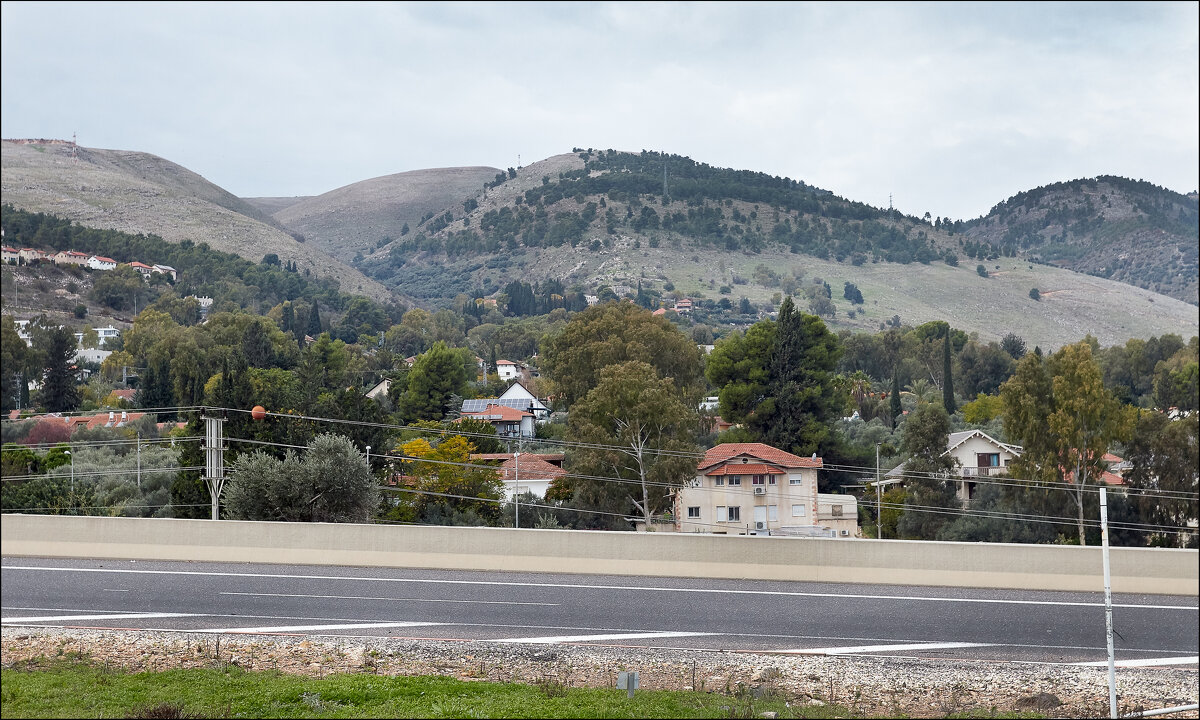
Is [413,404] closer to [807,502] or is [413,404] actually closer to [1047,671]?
[807,502]

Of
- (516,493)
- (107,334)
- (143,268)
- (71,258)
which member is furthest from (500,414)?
(143,268)

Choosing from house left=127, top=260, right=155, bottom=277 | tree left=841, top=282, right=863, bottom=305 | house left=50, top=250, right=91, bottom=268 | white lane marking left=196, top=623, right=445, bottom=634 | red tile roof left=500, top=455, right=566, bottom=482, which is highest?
tree left=841, top=282, right=863, bottom=305

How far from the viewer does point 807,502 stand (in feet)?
133

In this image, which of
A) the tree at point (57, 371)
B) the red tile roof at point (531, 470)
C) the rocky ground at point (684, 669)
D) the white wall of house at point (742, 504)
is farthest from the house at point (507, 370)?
the rocky ground at point (684, 669)

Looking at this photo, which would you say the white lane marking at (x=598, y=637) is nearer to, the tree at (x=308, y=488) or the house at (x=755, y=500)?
the tree at (x=308, y=488)

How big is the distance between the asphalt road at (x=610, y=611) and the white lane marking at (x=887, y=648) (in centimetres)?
2

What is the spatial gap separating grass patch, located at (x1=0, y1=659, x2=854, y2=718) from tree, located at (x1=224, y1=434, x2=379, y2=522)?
14780 millimetres

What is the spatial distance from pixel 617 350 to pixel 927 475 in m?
17.1

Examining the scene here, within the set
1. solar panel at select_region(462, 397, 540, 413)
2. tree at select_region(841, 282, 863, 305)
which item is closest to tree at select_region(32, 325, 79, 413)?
solar panel at select_region(462, 397, 540, 413)

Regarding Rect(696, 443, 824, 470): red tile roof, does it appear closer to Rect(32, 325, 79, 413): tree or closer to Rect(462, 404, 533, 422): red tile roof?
Rect(462, 404, 533, 422): red tile roof

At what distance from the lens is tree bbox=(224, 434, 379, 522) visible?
24.1m

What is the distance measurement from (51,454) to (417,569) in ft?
102

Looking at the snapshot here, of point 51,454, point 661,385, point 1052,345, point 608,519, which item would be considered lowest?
point 608,519

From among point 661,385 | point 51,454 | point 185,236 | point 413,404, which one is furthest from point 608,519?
point 185,236
